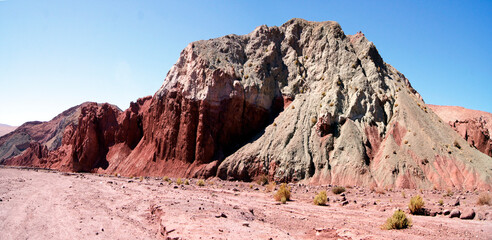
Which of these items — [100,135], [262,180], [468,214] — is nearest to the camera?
[468,214]

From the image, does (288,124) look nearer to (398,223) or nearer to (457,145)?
(457,145)

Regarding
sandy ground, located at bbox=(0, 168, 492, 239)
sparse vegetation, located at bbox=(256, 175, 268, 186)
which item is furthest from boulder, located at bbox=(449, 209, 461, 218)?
sparse vegetation, located at bbox=(256, 175, 268, 186)

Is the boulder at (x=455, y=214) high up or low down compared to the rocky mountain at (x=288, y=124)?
down

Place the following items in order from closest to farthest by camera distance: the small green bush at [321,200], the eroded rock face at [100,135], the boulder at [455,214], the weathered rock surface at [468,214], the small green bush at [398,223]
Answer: the small green bush at [398,223]
the weathered rock surface at [468,214]
the boulder at [455,214]
the small green bush at [321,200]
the eroded rock face at [100,135]

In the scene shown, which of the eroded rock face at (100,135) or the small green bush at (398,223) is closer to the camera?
the small green bush at (398,223)

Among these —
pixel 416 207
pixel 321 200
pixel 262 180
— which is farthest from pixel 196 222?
pixel 262 180

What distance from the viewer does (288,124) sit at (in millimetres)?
36000

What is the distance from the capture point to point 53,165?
5775 cm

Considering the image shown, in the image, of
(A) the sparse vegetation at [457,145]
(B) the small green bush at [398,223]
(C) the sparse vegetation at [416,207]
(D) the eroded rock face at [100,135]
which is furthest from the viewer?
(D) the eroded rock face at [100,135]

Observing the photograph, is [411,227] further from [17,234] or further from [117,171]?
[117,171]

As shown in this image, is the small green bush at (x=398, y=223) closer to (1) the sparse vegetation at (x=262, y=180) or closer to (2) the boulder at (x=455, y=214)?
(2) the boulder at (x=455, y=214)

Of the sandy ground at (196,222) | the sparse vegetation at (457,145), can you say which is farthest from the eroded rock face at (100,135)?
the sparse vegetation at (457,145)

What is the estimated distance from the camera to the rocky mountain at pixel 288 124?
29673 millimetres

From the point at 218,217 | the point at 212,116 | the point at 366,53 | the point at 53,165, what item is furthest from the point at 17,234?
the point at 53,165
